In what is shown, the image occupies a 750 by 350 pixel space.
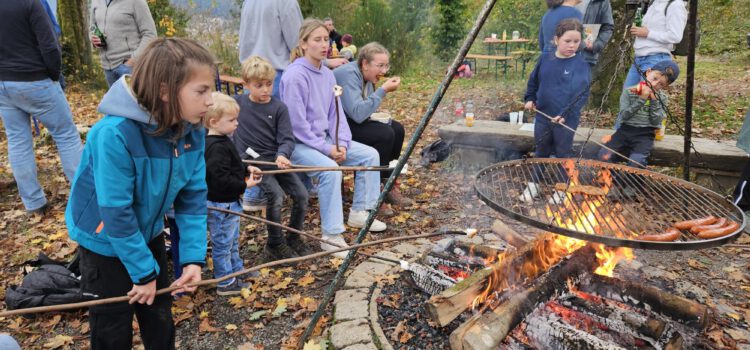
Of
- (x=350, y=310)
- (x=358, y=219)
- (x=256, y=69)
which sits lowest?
(x=350, y=310)

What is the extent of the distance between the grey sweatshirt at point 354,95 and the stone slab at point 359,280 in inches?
78.2

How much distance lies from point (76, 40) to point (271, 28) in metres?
7.74

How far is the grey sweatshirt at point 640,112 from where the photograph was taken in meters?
4.87

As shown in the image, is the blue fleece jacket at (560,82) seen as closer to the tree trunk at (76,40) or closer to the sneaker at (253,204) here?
the sneaker at (253,204)

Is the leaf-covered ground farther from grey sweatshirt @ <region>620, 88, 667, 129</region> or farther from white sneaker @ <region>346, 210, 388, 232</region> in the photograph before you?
grey sweatshirt @ <region>620, 88, 667, 129</region>

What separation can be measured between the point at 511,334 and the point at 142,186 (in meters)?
2.12

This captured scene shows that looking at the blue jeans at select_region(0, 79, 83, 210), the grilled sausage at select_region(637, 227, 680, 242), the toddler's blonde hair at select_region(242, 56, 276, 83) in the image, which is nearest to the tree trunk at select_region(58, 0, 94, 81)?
the blue jeans at select_region(0, 79, 83, 210)

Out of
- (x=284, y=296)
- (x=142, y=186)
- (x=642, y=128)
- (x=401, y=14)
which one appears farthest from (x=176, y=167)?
(x=401, y=14)

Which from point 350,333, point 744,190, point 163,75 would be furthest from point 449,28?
point 163,75

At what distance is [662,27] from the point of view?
18.4 feet

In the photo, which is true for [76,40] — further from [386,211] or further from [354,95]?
[386,211]

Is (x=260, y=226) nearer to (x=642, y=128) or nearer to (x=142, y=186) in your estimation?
(x=142, y=186)

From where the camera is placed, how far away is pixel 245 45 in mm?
5512

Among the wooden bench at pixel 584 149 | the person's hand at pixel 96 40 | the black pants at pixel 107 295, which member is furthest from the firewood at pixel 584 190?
the person's hand at pixel 96 40
